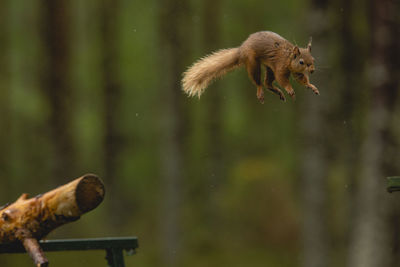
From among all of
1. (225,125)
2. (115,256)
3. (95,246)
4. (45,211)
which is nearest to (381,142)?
(115,256)

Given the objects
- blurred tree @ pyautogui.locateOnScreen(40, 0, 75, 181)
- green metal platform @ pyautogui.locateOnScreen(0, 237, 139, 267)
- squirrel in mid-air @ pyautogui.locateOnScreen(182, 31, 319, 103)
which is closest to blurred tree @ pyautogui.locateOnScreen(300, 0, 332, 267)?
blurred tree @ pyautogui.locateOnScreen(40, 0, 75, 181)

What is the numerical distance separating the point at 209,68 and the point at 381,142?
31.2ft

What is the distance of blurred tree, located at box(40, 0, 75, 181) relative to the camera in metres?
18.9

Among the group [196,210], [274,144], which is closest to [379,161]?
[196,210]

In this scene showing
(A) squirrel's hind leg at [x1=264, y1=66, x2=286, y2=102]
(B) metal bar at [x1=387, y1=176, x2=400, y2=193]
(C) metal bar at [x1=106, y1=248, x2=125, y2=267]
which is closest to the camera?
(A) squirrel's hind leg at [x1=264, y1=66, x2=286, y2=102]

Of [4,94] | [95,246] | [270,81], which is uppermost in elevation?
[270,81]

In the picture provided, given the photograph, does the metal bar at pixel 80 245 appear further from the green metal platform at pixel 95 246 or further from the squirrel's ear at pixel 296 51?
the squirrel's ear at pixel 296 51

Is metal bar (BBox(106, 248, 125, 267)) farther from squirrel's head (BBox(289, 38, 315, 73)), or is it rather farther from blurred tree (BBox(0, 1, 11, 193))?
blurred tree (BBox(0, 1, 11, 193))

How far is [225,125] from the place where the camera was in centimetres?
3378

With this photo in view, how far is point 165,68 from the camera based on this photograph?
18.1 metres

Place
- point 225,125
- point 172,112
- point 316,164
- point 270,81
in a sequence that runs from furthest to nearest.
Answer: point 225,125, point 172,112, point 316,164, point 270,81

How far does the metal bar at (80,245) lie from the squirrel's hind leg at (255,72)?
2696mm

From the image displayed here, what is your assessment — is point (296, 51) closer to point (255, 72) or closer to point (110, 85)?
point (255, 72)

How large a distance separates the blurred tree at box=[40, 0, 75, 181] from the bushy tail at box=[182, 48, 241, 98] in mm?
16109
